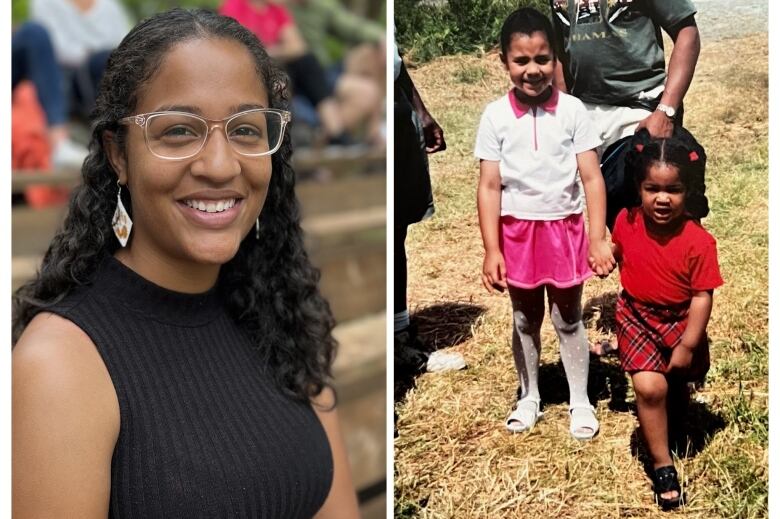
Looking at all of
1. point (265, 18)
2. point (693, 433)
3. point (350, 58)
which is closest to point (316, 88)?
point (265, 18)

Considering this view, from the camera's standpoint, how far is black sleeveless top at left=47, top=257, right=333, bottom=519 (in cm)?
132

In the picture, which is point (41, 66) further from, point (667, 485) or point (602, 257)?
point (667, 485)

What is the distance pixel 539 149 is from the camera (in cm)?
188

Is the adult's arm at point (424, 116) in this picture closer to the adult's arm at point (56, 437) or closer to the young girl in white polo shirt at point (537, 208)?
the young girl in white polo shirt at point (537, 208)

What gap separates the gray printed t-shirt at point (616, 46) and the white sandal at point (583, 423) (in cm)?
67

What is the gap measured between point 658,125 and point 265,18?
10.4 ft

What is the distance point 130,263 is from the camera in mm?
1446

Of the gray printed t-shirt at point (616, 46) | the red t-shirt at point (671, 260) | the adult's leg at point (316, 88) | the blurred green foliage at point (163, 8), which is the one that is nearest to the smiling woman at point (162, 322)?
the gray printed t-shirt at point (616, 46)

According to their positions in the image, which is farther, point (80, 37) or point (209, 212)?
point (80, 37)

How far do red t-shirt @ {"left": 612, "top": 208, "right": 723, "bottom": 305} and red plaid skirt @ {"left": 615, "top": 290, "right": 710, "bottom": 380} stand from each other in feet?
0.07

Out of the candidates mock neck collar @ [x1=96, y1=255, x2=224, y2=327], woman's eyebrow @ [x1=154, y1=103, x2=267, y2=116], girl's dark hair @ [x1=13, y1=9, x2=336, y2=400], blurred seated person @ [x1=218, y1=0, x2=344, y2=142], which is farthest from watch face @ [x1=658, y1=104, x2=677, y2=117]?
blurred seated person @ [x1=218, y1=0, x2=344, y2=142]

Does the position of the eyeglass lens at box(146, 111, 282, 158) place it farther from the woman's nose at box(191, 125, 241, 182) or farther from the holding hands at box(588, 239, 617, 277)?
the holding hands at box(588, 239, 617, 277)

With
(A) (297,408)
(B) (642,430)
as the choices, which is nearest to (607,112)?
(B) (642,430)

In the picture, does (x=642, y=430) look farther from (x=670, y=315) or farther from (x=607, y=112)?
(x=607, y=112)
